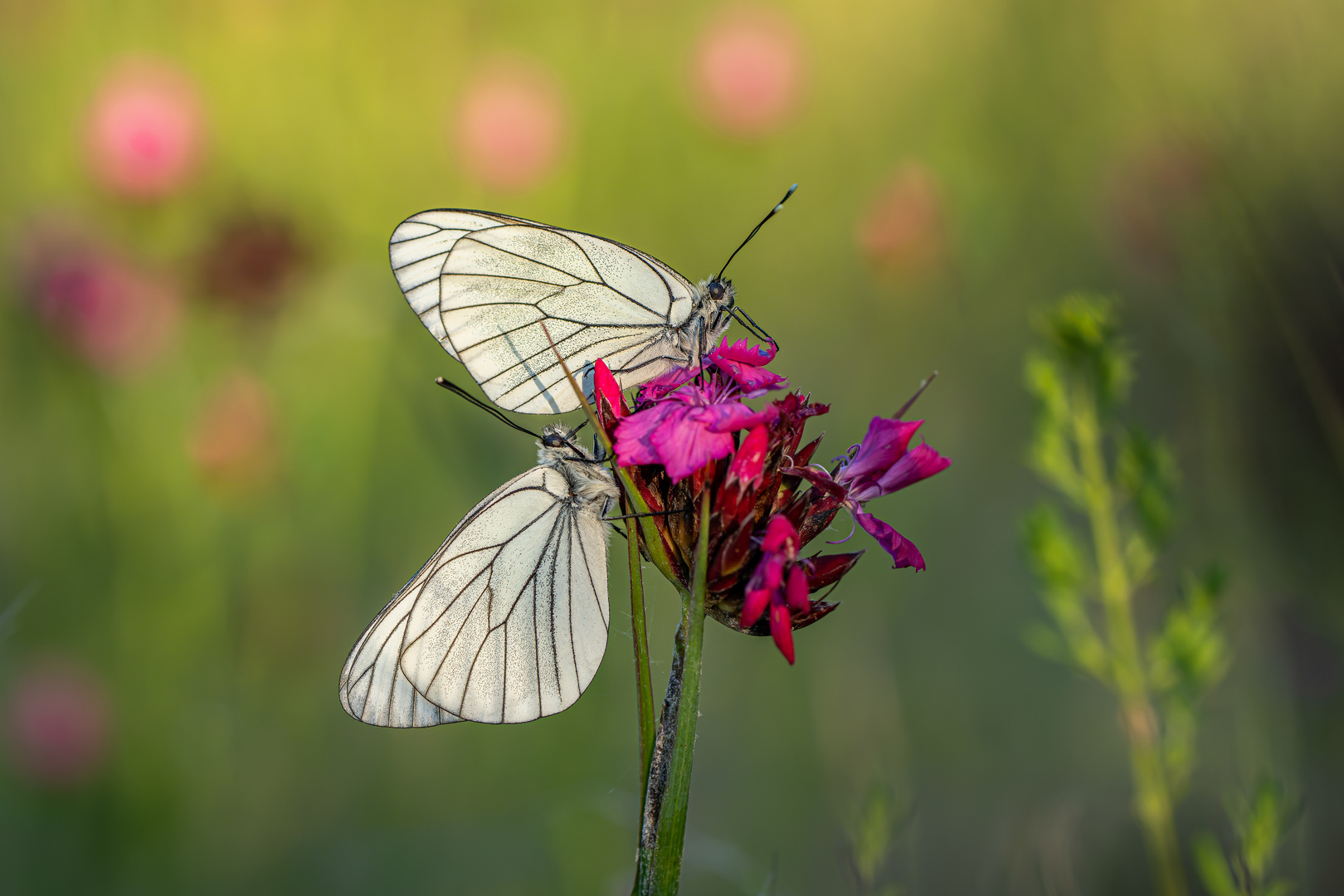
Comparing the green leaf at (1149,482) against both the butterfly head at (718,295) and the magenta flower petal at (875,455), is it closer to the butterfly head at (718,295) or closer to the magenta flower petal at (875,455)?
the magenta flower petal at (875,455)

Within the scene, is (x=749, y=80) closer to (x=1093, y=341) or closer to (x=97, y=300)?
(x=1093, y=341)

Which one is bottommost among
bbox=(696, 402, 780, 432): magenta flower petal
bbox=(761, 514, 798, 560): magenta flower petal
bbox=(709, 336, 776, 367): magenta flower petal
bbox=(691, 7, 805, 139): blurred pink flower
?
bbox=(761, 514, 798, 560): magenta flower petal

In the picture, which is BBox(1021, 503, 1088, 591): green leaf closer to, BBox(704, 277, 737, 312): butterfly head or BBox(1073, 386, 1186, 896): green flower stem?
BBox(1073, 386, 1186, 896): green flower stem

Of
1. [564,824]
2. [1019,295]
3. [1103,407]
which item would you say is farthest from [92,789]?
[1019,295]

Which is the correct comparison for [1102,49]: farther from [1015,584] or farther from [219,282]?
[219,282]

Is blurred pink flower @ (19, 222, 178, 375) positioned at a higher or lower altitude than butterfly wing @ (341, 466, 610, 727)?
higher

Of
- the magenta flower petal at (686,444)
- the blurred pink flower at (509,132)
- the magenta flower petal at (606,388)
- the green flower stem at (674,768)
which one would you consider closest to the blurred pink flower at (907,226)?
the blurred pink flower at (509,132)

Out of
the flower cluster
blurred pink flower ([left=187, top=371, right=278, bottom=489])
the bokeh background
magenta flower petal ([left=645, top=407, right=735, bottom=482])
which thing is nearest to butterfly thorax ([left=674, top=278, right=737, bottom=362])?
the flower cluster

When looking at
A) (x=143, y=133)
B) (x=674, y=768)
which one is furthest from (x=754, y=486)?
(x=143, y=133)
